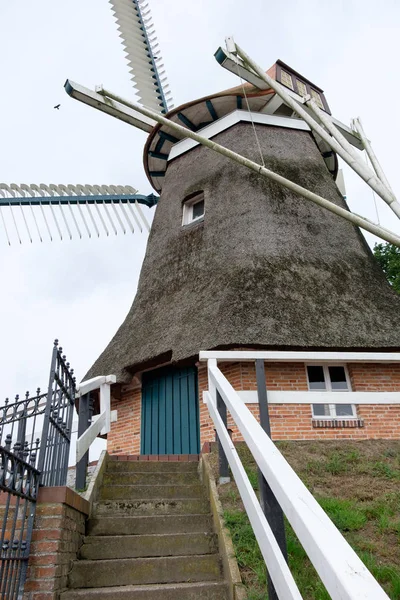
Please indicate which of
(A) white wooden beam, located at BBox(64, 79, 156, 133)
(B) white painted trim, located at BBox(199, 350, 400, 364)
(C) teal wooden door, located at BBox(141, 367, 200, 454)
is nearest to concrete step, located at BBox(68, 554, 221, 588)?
(B) white painted trim, located at BBox(199, 350, 400, 364)

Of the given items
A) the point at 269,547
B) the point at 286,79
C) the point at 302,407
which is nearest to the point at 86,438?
the point at 269,547

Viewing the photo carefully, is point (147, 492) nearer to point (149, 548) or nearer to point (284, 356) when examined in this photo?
point (149, 548)

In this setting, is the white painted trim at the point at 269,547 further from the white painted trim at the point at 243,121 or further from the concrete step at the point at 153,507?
the white painted trim at the point at 243,121

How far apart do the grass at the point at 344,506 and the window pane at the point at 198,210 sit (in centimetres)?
686

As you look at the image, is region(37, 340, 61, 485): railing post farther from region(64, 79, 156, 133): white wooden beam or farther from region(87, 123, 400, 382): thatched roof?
region(64, 79, 156, 133): white wooden beam

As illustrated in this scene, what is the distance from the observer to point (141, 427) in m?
8.80

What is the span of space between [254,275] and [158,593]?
568cm

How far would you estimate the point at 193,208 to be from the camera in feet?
38.7

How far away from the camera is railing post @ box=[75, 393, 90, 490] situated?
4688mm

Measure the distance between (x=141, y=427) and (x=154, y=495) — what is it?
4010mm

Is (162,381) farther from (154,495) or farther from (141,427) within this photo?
(154,495)

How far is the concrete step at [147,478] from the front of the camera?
5.11 m

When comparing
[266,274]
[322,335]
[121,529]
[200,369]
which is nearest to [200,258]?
[266,274]

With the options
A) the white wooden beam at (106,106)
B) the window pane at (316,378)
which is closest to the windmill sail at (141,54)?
the white wooden beam at (106,106)
